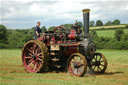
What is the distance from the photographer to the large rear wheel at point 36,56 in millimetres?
9297

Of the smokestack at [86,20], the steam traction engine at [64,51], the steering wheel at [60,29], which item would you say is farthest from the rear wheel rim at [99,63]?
the steering wheel at [60,29]

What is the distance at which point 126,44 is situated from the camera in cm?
3650

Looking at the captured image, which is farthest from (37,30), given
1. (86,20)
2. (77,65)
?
(77,65)

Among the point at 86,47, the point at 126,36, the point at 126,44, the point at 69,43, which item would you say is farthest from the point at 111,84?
the point at 126,36

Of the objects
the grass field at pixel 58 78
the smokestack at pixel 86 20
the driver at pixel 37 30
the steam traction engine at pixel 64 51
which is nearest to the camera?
the grass field at pixel 58 78

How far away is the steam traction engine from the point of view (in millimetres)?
8797

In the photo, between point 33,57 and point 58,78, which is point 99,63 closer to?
point 58,78

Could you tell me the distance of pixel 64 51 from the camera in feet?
31.9

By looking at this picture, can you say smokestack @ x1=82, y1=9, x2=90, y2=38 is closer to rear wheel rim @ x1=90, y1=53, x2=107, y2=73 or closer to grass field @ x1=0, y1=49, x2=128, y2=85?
rear wheel rim @ x1=90, y1=53, x2=107, y2=73

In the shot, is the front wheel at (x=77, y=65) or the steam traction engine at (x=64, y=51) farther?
the steam traction engine at (x=64, y=51)

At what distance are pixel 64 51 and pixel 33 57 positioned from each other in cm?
153

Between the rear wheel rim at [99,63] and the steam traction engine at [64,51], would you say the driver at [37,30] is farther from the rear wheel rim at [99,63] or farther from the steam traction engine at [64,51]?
the rear wheel rim at [99,63]

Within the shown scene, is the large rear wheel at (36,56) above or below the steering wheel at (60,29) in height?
below

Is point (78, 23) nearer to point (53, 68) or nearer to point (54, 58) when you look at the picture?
point (54, 58)
